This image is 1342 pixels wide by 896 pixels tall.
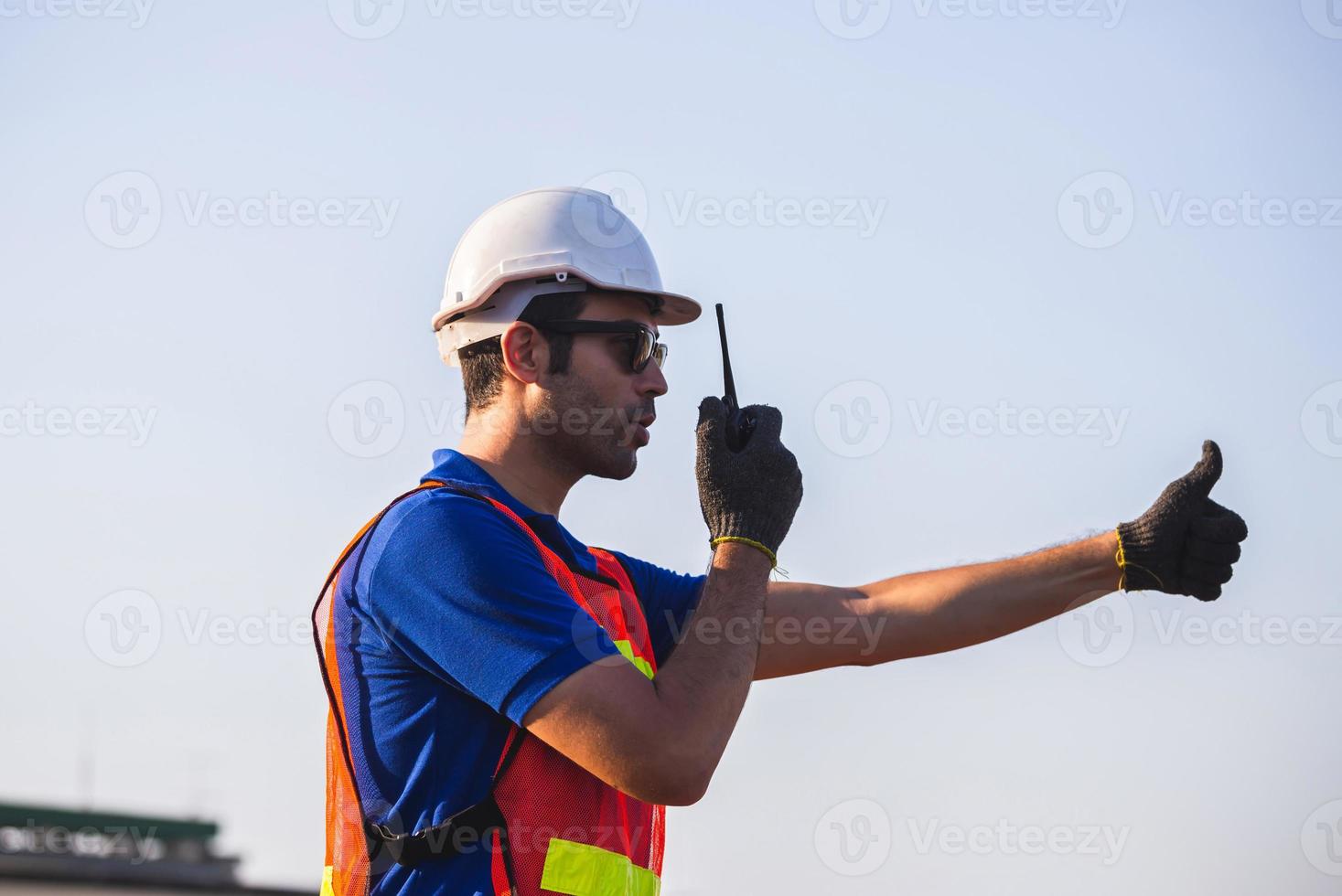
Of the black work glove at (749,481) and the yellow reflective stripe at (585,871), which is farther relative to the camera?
the black work glove at (749,481)

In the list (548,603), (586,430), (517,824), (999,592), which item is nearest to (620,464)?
(586,430)

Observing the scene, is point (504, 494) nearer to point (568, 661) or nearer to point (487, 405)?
point (487, 405)

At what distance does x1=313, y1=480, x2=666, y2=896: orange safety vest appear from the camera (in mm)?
3729

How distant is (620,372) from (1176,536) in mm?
1866

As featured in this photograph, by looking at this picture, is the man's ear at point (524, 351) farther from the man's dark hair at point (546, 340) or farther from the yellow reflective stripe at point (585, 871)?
the yellow reflective stripe at point (585, 871)

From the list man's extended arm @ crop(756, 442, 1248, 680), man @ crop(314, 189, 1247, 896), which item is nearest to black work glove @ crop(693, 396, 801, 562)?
man @ crop(314, 189, 1247, 896)

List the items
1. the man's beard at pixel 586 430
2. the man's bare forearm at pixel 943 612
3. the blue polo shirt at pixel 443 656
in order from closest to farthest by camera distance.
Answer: the blue polo shirt at pixel 443 656 → the man's beard at pixel 586 430 → the man's bare forearm at pixel 943 612

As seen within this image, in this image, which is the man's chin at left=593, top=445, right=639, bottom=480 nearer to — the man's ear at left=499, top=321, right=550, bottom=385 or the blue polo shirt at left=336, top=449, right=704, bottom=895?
the man's ear at left=499, top=321, right=550, bottom=385

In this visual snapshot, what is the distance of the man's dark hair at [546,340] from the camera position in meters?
4.58

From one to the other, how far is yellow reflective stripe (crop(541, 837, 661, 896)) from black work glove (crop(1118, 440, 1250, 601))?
2.05 m

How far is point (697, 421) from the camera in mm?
4555

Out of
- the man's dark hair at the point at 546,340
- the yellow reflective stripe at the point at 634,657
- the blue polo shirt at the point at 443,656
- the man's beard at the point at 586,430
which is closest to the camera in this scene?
the blue polo shirt at the point at 443,656

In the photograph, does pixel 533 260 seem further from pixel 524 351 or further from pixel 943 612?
pixel 943 612

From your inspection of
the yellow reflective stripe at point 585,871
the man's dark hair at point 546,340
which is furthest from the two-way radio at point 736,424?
the yellow reflective stripe at point 585,871
